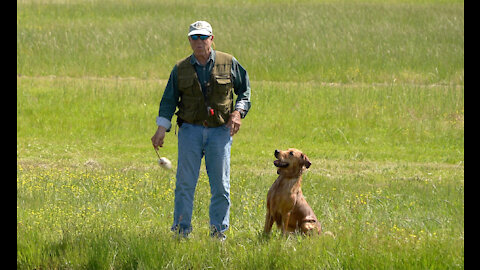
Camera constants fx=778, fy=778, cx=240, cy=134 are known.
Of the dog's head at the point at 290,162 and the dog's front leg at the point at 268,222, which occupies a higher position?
the dog's head at the point at 290,162

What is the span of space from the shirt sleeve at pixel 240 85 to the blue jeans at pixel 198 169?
0.95 ft

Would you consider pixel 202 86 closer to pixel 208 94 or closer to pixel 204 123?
pixel 208 94

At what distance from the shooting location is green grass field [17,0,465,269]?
6.86 meters

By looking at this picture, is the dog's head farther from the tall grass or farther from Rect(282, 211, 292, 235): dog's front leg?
the tall grass

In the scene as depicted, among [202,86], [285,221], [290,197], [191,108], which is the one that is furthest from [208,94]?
[285,221]

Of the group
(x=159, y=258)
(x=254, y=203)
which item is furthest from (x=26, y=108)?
(x=159, y=258)

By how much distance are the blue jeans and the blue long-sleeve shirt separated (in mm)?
227

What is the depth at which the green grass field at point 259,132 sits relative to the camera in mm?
6855

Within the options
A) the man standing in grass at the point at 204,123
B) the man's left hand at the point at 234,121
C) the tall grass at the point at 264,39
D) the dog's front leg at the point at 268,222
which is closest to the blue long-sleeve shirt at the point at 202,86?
the man standing in grass at the point at 204,123

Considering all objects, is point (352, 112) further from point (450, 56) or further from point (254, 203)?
point (254, 203)

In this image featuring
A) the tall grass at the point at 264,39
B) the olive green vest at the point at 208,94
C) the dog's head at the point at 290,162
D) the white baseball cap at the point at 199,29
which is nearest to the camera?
the dog's head at the point at 290,162

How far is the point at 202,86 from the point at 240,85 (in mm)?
409

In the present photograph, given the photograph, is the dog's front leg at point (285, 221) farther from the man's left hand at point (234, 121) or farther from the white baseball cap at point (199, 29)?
the white baseball cap at point (199, 29)

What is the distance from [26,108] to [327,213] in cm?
1145
